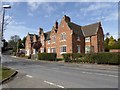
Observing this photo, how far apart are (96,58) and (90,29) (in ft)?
74.9

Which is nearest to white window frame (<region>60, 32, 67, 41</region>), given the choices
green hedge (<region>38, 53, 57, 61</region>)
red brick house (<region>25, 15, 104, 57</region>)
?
red brick house (<region>25, 15, 104, 57</region>)

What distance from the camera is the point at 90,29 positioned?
166 ft

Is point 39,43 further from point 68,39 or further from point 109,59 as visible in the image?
point 109,59

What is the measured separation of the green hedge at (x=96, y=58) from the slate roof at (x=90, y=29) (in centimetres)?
1537

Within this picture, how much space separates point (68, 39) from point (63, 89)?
3834cm

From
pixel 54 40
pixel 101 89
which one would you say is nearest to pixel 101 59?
pixel 101 89

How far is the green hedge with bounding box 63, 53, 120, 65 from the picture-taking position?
25.7 meters

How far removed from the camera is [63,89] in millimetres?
9219

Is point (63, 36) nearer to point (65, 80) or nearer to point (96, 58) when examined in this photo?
point (96, 58)

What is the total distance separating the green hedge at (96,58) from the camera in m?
25.7

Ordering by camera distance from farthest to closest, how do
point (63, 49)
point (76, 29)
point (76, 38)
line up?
point (76, 29) → point (63, 49) → point (76, 38)

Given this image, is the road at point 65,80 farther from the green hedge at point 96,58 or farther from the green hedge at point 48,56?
the green hedge at point 48,56

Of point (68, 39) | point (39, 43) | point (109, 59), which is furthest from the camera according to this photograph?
point (39, 43)

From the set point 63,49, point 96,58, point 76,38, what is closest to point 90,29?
point 76,38
